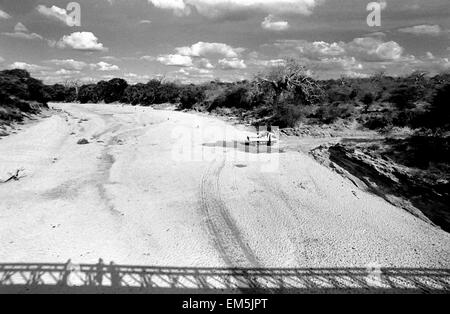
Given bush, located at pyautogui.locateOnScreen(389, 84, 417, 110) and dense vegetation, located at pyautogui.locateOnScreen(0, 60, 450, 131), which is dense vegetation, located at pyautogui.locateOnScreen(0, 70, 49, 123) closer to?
dense vegetation, located at pyautogui.locateOnScreen(0, 60, 450, 131)

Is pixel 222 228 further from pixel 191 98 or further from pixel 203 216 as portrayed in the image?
pixel 191 98

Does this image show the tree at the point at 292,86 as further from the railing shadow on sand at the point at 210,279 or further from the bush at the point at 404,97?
the railing shadow on sand at the point at 210,279

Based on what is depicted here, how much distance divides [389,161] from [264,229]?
8263mm

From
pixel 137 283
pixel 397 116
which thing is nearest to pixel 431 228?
pixel 137 283

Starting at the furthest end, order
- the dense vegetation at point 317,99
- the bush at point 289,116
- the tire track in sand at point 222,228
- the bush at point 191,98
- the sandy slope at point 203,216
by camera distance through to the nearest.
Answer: the bush at point 191,98 → the bush at point 289,116 → the dense vegetation at point 317,99 → the sandy slope at point 203,216 → the tire track in sand at point 222,228

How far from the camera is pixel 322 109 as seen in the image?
101 ft

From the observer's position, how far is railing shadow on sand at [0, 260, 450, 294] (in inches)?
315

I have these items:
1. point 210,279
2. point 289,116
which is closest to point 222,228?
point 210,279

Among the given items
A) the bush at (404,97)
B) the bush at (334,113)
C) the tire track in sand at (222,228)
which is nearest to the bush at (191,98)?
the bush at (334,113)

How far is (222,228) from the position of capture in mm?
10984

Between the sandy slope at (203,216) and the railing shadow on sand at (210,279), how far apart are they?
0.35m

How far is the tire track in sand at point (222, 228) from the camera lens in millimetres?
9289

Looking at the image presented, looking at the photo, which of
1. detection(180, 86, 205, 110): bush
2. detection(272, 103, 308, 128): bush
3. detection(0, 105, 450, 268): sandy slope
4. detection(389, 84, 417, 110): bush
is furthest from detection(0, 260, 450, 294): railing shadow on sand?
detection(180, 86, 205, 110): bush
